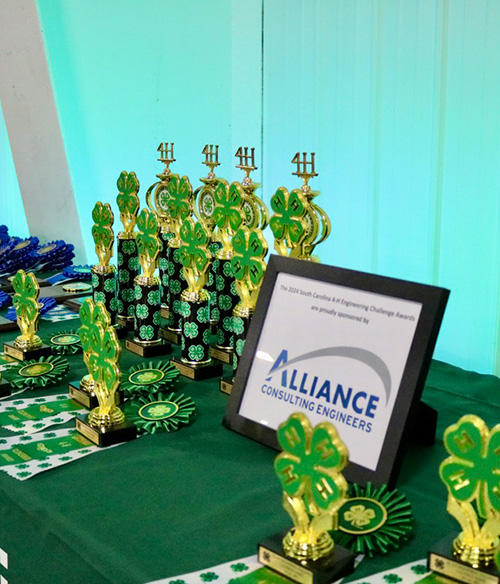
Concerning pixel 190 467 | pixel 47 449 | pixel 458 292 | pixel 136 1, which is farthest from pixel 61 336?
pixel 136 1

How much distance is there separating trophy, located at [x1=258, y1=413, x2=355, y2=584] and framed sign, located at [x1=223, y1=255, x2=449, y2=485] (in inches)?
7.3

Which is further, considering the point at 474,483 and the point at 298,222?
the point at 298,222

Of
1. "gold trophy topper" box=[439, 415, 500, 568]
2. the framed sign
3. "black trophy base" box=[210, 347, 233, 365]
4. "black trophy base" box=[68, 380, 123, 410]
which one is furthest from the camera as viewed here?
"black trophy base" box=[210, 347, 233, 365]

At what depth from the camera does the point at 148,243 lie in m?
1.65

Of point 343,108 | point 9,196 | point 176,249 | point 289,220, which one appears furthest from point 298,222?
point 9,196

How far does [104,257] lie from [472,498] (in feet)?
3.78

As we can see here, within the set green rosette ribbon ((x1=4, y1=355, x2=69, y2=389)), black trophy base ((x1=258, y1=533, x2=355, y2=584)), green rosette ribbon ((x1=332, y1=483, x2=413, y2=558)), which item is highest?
black trophy base ((x1=258, y1=533, x2=355, y2=584))

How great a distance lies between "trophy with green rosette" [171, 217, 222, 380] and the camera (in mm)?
1473

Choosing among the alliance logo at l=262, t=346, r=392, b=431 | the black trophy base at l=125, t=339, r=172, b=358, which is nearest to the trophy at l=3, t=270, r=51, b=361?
the black trophy base at l=125, t=339, r=172, b=358

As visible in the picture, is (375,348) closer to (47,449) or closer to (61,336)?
(47,449)

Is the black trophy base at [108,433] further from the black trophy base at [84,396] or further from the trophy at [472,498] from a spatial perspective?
the trophy at [472,498]

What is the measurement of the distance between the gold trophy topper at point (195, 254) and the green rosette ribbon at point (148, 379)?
0.50ft

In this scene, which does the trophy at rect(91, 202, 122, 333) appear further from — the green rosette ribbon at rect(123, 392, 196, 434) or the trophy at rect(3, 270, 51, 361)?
the green rosette ribbon at rect(123, 392, 196, 434)

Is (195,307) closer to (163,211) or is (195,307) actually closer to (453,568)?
(163,211)
